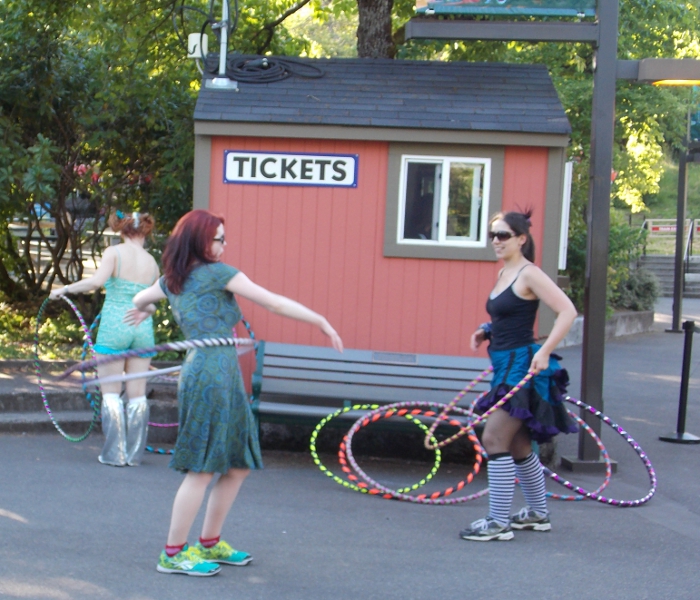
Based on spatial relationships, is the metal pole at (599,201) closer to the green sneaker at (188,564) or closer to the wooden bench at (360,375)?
the wooden bench at (360,375)

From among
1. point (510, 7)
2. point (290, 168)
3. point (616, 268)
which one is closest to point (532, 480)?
point (290, 168)

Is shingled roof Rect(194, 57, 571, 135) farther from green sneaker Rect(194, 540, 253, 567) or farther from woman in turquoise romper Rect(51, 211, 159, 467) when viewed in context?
green sneaker Rect(194, 540, 253, 567)

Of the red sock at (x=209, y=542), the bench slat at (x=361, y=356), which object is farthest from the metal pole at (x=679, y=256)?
the red sock at (x=209, y=542)

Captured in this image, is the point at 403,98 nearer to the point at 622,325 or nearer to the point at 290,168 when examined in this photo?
the point at 290,168

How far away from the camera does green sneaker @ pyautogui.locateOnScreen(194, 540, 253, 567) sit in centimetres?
486

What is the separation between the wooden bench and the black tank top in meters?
1.66

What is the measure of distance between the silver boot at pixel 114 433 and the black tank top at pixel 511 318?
3.11m

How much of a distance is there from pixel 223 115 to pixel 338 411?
2.66 m

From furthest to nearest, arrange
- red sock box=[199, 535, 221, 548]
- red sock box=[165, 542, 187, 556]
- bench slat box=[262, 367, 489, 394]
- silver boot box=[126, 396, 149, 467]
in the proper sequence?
bench slat box=[262, 367, 489, 394] → silver boot box=[126, 396, 149, 467] → red sock box=[199, 535, 221, 548] → red sock box=[165, 542, 187, 556]

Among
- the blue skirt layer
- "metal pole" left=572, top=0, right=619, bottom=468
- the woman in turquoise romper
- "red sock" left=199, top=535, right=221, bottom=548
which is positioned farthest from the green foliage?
"red sock" left=199, top=535, right=221, bottom=548

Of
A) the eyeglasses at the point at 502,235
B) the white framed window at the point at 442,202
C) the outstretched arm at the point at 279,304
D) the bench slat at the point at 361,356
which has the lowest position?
the bench slat at the point at 361,356

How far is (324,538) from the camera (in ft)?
18.5

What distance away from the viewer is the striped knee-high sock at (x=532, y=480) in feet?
19.3

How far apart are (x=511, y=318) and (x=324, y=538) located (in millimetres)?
1732
